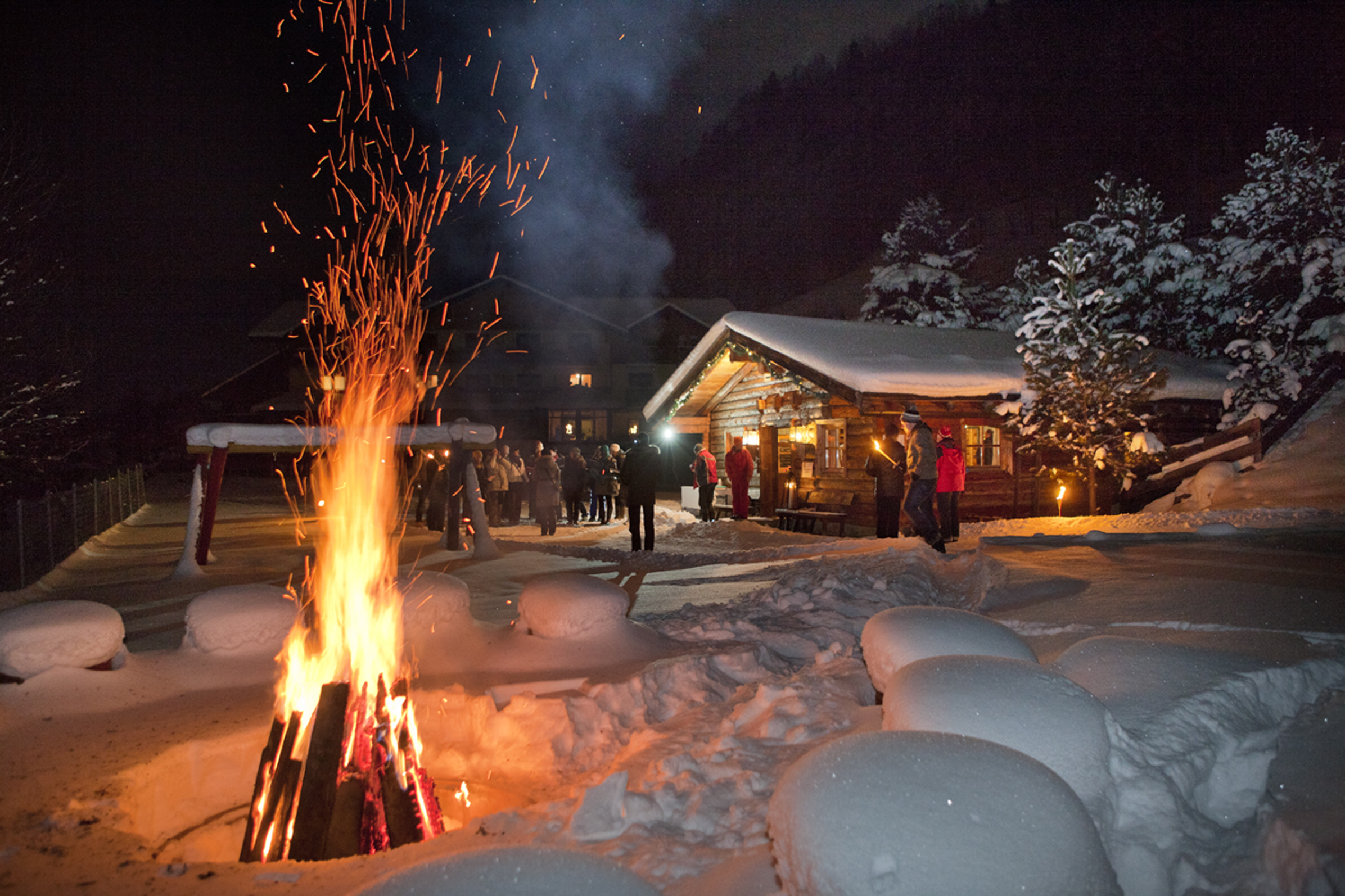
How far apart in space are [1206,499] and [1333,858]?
14177 millimetres

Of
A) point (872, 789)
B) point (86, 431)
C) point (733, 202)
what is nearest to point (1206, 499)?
point (872, 789)

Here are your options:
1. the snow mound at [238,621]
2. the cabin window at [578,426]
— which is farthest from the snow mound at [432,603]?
the cabin window at [578,426]

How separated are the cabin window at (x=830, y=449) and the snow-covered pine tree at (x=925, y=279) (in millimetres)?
17895

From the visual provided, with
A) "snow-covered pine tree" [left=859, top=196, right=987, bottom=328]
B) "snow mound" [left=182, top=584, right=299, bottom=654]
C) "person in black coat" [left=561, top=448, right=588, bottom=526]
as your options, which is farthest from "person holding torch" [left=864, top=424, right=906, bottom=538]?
"snow-covered pine tree" [left=859, top=196, right=987, bottom=328]

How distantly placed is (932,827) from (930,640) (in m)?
1.99

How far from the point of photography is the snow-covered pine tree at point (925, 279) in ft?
108

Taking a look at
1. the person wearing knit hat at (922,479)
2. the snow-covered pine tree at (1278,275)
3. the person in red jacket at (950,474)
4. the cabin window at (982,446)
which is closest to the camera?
the person wearing knit hat at (922,479)

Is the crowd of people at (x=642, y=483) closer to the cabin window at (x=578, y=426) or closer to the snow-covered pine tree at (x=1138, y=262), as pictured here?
the snow-covered pine tree at (x=1138, y=262)

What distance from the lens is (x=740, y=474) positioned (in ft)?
57.1

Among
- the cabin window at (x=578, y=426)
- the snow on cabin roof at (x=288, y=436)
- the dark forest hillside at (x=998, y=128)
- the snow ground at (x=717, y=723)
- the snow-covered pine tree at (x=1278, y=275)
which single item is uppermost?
the dark forest hillside at (x=998, y=128)

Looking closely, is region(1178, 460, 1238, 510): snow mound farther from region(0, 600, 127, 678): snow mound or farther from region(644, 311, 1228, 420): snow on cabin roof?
region(0, 600, 127, 678): snow mound

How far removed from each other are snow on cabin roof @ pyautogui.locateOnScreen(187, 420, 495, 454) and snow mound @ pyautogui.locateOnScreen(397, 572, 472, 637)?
4981mm

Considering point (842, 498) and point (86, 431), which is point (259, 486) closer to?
point (86, 431)

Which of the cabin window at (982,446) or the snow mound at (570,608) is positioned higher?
the cabin window at (982,446)
